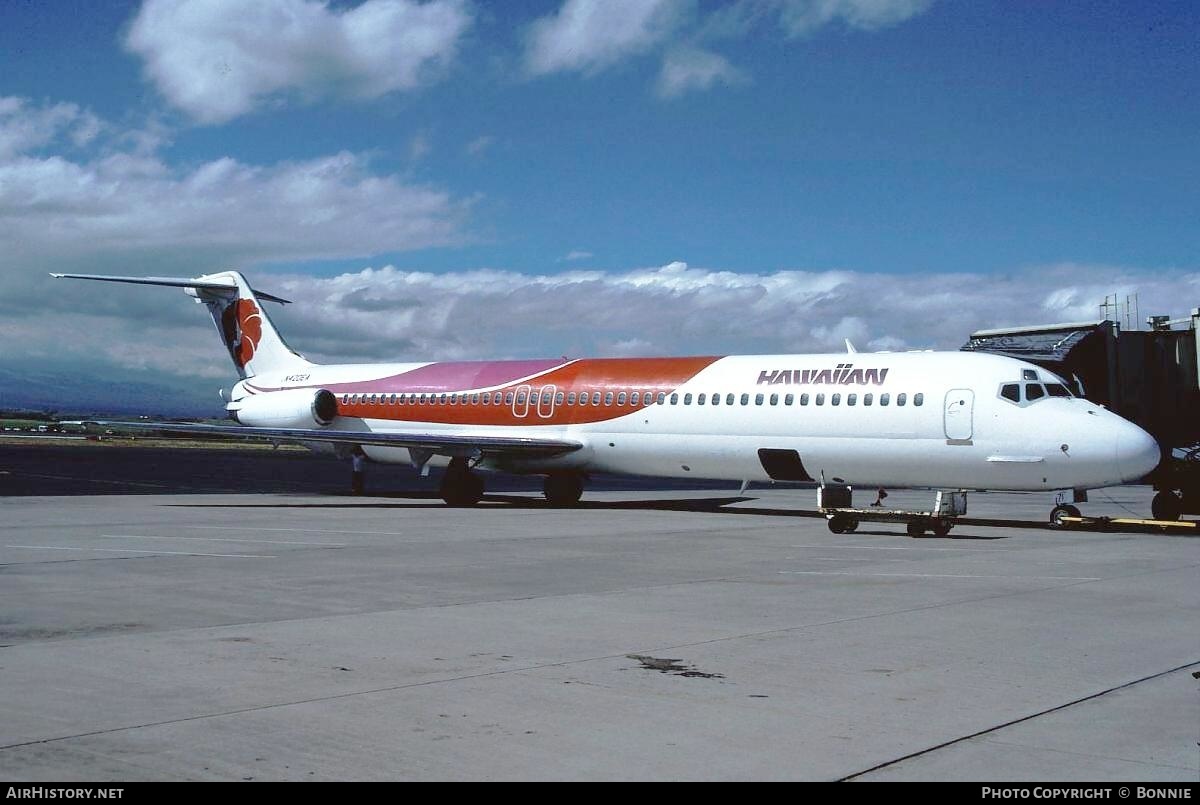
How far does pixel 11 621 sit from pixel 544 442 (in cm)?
1892

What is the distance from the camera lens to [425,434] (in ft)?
105

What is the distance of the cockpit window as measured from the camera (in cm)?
2203

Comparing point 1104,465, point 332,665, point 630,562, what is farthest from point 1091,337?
point 332,665

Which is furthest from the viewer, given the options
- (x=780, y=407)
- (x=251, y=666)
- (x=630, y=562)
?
(x=780, y=407)

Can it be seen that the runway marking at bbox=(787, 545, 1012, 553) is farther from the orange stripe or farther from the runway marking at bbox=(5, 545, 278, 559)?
the orange stripe

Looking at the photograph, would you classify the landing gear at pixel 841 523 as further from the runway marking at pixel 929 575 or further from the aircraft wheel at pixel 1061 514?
the runway marking at pixel 929 575

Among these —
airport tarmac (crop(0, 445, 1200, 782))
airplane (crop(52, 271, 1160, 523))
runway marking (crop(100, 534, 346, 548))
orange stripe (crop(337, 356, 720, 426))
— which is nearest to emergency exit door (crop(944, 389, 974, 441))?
airplane (crop(52, 271, 1160, 523))

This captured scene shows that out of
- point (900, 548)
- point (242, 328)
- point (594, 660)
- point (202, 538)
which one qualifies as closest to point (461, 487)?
point (202, 538)

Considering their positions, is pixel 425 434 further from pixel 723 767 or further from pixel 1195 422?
pixel 723 767

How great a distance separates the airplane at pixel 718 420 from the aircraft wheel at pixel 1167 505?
174cm

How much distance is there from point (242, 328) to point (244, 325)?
136mm

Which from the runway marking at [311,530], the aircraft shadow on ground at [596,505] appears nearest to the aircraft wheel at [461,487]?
the aircraft shadow on ground at [596,505]

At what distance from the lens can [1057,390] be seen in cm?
2211

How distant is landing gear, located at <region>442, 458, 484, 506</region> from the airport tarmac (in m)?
10.8
